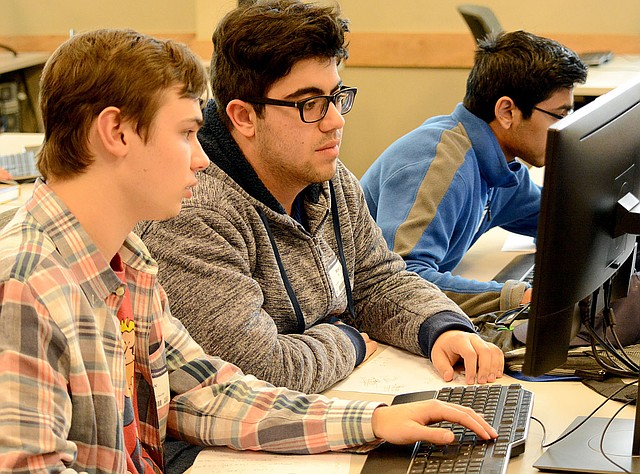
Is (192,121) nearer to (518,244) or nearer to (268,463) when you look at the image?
(268,463)

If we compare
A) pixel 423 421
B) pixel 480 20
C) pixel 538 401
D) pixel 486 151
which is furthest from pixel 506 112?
pixel 480 20

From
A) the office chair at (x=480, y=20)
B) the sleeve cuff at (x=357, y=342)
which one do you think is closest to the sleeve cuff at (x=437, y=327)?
the sleeve cuff at (x=357, y=342)

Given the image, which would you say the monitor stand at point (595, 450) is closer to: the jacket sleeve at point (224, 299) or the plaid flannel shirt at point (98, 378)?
the plaid flannel shirt at point (98, 378)

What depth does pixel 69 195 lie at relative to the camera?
109 centimetres

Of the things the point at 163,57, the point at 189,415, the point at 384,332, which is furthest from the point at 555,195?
the point at 384,332

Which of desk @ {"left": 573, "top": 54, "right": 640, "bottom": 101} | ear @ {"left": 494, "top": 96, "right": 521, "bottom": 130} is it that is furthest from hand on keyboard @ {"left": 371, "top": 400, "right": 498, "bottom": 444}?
desk @ {"left": 573, "top": 54, "right": 640, "bottom": 101}

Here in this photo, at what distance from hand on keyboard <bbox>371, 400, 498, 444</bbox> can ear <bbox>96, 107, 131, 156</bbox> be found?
502mm

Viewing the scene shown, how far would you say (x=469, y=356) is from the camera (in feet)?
5.08

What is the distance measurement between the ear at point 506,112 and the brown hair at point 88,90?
57.8 inches

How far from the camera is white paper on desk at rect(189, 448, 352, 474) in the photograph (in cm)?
123

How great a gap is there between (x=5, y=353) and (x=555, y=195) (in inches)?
25.1

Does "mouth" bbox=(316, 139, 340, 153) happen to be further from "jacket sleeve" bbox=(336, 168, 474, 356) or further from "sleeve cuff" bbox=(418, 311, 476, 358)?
"sleeve cuff" bbox=(418, 311, 476, 358)

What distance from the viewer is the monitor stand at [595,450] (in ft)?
3.94

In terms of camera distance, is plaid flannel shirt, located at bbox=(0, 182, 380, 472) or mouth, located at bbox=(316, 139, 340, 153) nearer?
plaid flannel shirt, located at bbox=(0, 182, 380, 472)
